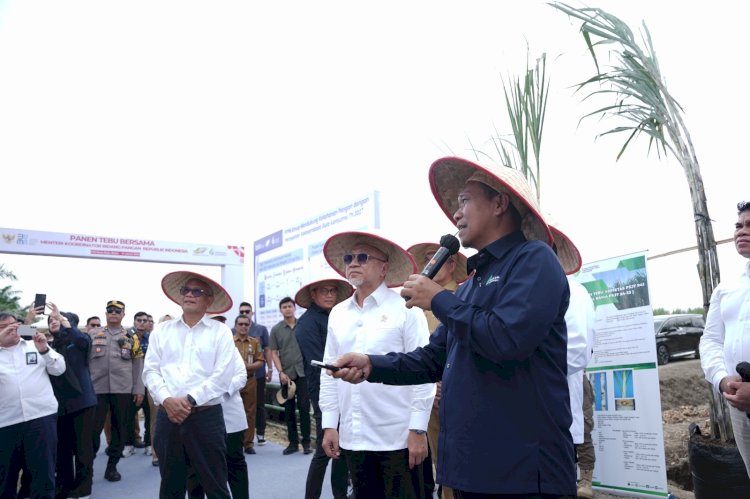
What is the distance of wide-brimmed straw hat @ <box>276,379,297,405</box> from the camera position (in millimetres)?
7965

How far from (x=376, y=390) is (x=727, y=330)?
1984 millimetres

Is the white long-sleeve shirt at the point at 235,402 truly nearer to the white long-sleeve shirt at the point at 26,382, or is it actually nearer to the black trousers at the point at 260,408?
the white long-sleeve shirt at the point at 26,382

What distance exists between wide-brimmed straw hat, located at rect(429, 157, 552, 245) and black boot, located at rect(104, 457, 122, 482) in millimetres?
6481

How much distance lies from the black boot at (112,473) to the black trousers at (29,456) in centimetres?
201

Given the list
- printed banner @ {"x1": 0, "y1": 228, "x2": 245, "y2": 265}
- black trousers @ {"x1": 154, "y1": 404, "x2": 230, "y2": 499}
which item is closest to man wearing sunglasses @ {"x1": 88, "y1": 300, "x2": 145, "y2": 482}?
black trousers @ {"x1": 154, "y1": 404, "x2": 230, "y2": 499}

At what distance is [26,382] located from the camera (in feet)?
16.6

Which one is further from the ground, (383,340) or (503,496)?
(383,340)

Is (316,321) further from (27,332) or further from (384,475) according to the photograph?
(27,332)

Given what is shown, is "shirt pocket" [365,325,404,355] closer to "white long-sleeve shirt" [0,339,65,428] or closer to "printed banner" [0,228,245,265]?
"white long-sleeve shirt" [0,339,65,428]

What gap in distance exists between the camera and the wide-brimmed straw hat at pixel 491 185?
6.07 ft

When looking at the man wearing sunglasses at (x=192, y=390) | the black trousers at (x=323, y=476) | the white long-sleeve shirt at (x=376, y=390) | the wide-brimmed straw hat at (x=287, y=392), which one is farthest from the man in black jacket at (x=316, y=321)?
the wide-brimmed straw hat at (x=287, y=392)

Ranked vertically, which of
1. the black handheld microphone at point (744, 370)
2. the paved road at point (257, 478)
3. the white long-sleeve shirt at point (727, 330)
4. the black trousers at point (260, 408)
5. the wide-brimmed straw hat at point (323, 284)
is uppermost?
the wide-brimmed straw hat at point (323, 284)

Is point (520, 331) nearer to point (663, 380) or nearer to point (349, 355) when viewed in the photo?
point (349, 355)

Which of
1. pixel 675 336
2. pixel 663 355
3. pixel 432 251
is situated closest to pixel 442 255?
pixel 432 251
